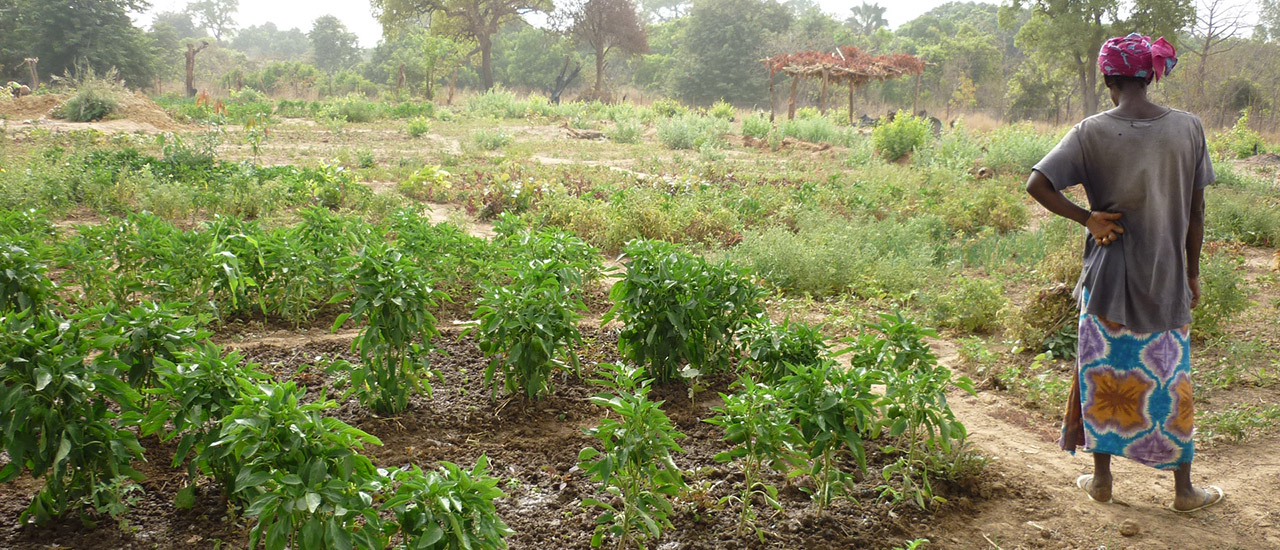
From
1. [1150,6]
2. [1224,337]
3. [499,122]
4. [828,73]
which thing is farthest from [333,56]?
[1224,337]

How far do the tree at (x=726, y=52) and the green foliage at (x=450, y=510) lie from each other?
38.3 metres

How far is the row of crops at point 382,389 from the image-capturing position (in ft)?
7.03

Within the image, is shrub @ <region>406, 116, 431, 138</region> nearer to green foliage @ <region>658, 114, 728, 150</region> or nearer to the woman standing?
green foliage @ <region>658, 114, 728, 150</region>

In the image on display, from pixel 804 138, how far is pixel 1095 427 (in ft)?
47.6

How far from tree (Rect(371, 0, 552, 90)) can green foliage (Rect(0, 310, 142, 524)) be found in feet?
108

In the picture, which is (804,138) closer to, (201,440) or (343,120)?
(343,120)

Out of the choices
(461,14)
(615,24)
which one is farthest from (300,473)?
(615,24)

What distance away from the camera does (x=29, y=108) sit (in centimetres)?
1653

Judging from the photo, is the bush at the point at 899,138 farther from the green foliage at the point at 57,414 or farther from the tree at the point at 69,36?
the tree at the point at 69,36

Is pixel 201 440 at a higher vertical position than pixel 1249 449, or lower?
higher

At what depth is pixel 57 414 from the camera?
7.85 ft

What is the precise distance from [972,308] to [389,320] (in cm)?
386

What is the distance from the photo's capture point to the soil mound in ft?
52.5

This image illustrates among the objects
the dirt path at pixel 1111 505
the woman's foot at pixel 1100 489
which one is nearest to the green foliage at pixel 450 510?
the dirt path at pixel 1111 505
